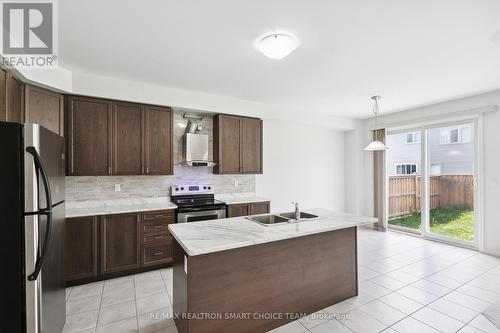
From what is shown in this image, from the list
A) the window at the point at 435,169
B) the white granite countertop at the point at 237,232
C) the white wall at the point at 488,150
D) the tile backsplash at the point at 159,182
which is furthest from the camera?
the window at the point at 435,169

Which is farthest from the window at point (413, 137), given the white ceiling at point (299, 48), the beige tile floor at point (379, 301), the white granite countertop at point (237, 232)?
the white granite countertop at point (237, 232)

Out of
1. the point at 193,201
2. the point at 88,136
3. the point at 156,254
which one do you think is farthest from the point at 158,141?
the point at 156,254

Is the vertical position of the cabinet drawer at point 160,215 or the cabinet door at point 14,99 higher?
the cabinet door at point 14,99

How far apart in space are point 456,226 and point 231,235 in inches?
193

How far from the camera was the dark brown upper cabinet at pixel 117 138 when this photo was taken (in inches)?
124

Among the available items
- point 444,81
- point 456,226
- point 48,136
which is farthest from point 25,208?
point 456,226

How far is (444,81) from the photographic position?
136 inches

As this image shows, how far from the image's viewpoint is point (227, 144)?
166 inches

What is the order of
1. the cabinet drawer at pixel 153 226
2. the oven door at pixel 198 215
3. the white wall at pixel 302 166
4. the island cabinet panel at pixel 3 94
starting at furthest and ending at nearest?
the white wall at pixel 302 166
the oven door at pixel 198 215
the cabinet drawer at pixel 153 226
the island cabinet panel at pixel 3 94

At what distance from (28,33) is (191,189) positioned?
108 inches

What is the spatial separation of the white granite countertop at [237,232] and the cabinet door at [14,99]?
193cm

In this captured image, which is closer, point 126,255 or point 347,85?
point 126,255

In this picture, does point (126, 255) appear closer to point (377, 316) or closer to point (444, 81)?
point (377, 316)

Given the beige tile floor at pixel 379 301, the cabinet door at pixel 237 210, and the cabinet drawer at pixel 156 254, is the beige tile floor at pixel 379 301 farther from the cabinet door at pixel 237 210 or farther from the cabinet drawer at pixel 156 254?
the cabinet door at pixel 237 210
